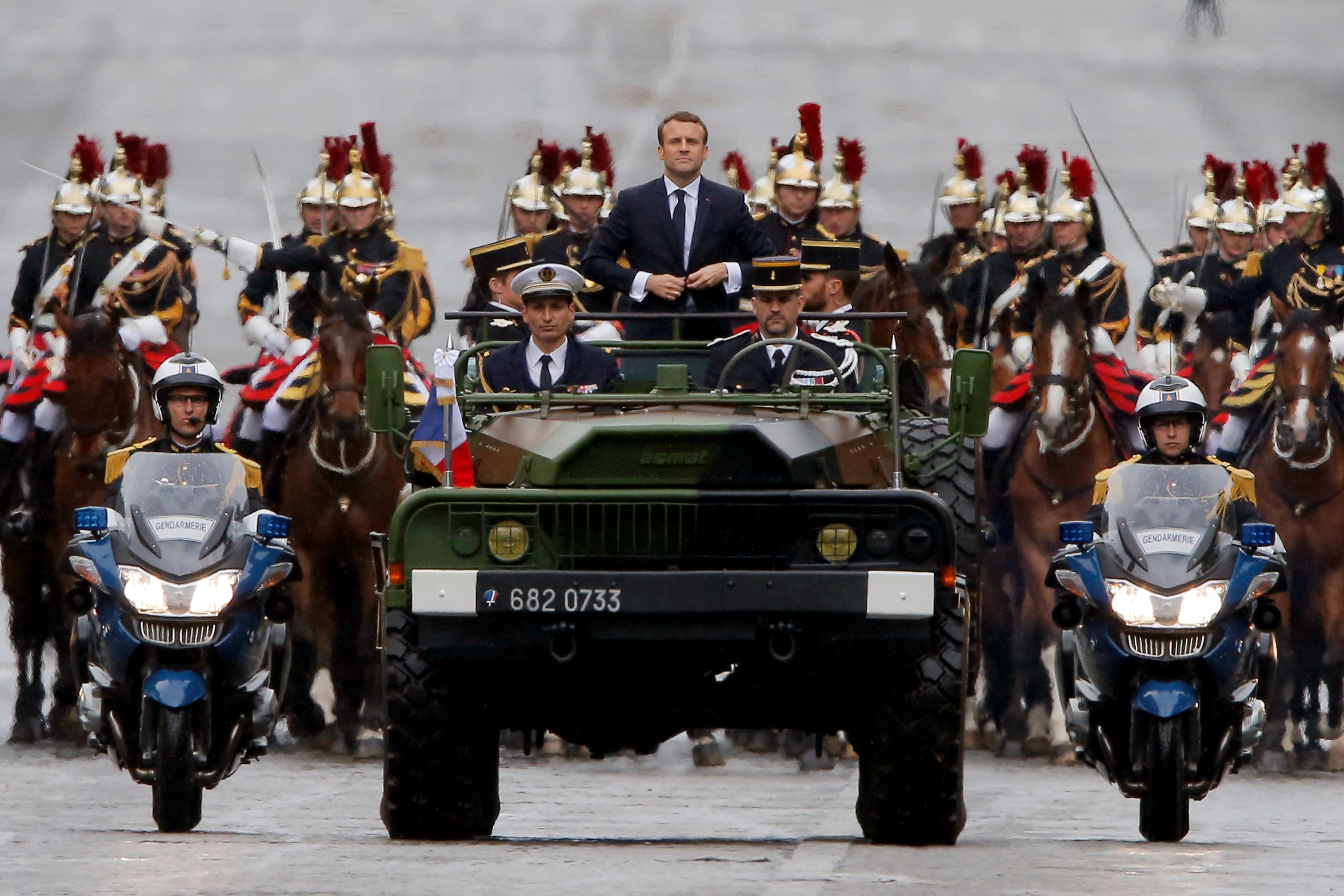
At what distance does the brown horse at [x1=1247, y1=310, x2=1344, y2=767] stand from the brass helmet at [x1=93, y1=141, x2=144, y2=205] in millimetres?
7499

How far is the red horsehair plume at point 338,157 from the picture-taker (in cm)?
2189

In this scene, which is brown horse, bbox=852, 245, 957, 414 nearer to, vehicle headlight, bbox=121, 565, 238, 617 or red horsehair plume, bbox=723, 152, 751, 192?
red horsehair plume, bbox=723, 152, 751, 192

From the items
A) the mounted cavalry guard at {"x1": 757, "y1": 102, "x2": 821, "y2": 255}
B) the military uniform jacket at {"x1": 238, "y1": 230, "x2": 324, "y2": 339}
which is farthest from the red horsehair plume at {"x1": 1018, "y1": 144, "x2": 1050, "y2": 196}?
the military uniform jacket at {"x1": 238, "y1": 230, "x2": 324, "y2": 339}

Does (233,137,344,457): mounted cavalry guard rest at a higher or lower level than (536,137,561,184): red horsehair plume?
lower

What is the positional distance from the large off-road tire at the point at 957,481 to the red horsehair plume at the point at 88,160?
34.1 ft

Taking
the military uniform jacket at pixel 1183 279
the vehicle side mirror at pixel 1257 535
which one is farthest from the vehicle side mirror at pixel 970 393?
the military uniform jacket at pixel 1183 279

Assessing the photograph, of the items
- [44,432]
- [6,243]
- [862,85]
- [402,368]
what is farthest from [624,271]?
[862,85]

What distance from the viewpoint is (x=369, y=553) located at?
63.2ft

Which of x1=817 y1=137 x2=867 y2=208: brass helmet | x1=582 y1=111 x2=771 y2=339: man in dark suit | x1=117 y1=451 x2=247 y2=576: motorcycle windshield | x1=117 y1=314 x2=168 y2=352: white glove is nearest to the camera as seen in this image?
x1=117 y1=451 x2=247 y2=576: motorcycle windshield

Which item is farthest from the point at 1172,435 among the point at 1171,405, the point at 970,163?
the point at 970,163

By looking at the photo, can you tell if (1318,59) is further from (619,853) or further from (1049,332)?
(619,853)

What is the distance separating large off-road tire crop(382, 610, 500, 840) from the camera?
12.6 m

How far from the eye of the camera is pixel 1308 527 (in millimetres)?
19031

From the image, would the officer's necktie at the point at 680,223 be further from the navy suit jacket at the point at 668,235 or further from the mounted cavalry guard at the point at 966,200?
the mounted cavalry guard at the point at 966,200
